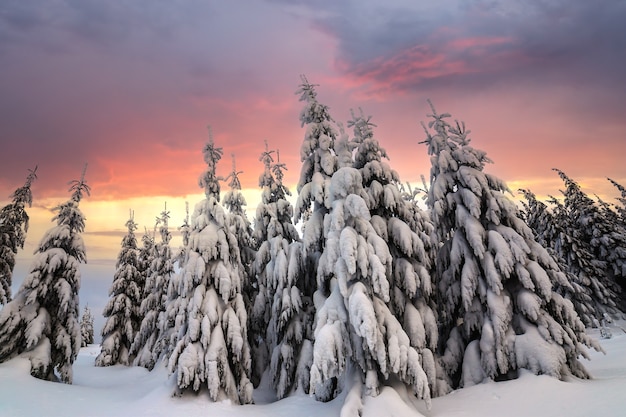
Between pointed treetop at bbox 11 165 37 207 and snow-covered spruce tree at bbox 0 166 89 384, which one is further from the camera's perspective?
pointed treetop at bbox 11 165 37 207

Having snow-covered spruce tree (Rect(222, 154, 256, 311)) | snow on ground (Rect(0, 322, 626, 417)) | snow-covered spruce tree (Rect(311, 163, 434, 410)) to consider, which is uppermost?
snow-covered spruce tree (Rect(222, 154, 256, 311))

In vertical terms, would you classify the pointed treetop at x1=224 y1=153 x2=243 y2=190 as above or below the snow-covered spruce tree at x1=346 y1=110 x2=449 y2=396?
above

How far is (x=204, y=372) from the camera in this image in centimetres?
1429

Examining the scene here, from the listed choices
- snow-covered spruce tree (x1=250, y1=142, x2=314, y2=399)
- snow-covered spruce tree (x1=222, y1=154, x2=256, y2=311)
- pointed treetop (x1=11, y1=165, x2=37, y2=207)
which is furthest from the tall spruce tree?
pointed treetop (x1=11, y1=165, x2=37, y2=207)

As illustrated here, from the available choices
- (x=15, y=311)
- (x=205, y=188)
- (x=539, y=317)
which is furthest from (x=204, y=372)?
(x=539, y=317)

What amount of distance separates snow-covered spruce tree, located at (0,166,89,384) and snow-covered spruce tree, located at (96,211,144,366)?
48.3 ft

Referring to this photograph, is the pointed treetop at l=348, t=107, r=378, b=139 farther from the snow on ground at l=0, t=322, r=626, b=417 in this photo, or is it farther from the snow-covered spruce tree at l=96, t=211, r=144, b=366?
the snow-covered spruce tree at l=96, t=211, r=144, b=366

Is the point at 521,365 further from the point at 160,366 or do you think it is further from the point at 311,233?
the point at 160,366

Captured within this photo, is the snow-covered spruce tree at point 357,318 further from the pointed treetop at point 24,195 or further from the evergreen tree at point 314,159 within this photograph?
the pointed treetop at point 24,195

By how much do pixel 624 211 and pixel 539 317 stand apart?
121 ft

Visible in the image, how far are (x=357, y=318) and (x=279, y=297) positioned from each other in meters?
8.08

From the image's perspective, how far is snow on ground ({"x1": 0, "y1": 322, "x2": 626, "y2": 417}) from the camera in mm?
10125

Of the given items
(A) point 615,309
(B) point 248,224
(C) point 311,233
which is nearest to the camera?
(C) point 311,233

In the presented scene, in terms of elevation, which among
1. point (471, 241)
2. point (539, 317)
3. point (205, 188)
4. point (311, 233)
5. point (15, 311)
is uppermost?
point (205, 188)
